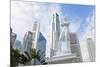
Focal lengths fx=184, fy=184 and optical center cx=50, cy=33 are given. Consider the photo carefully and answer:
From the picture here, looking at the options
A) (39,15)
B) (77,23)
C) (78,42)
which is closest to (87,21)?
(77,23)

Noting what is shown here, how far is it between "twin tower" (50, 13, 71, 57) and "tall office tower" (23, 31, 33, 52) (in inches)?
8.7

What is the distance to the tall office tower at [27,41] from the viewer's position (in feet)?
6.06

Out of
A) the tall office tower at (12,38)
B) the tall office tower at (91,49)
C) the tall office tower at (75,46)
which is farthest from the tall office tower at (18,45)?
the tall office tower at (91,49)

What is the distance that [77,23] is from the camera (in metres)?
2.00

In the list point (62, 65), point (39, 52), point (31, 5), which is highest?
point (31, 5)

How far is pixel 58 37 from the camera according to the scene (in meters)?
1.95

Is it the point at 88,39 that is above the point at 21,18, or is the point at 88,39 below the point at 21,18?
below

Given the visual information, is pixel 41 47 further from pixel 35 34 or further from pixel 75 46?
pixel 75 46

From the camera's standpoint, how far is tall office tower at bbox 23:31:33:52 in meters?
1.85

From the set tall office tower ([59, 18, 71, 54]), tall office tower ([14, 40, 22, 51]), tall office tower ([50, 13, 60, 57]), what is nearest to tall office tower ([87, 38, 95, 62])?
tall office tower ([59, 18, 71, 54])
